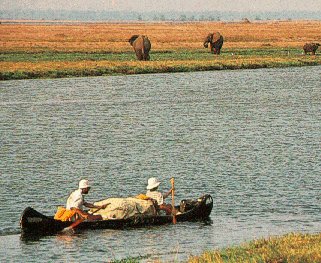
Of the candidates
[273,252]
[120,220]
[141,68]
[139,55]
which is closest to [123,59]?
[139,55]

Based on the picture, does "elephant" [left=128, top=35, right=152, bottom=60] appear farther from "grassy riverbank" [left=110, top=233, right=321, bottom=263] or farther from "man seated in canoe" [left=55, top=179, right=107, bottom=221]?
"grassy riverbank" [left=110, top=233, right=321, bottom=263]

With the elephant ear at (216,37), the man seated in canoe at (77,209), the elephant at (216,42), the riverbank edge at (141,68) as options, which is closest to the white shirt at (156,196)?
the man seated in canoe at (77,209)

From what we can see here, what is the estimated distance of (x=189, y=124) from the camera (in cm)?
4916

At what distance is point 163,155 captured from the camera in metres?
38.9

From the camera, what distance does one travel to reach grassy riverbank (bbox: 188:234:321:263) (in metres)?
18.8

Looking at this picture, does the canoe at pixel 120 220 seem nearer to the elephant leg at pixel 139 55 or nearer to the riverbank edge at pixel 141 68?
the riverbank edge at pixel 141 68

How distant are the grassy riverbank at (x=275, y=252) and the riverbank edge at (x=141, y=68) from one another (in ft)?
169

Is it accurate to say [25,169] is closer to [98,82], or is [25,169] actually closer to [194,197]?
[194,197]

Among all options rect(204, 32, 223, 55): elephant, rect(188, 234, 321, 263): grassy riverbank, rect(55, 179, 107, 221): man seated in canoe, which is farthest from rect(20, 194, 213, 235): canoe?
rect(204, 32, 223, 55): elephant

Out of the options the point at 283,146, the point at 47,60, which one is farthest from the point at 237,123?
the point at 47,60

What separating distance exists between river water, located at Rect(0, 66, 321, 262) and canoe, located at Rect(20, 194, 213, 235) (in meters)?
0.30

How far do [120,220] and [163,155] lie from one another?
1289 cm

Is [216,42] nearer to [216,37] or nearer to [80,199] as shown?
[216,37]

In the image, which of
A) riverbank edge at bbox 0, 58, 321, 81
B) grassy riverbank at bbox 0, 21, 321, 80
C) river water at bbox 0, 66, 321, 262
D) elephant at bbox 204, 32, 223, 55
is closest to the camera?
river water at bbox 0, 66, 321, 262
